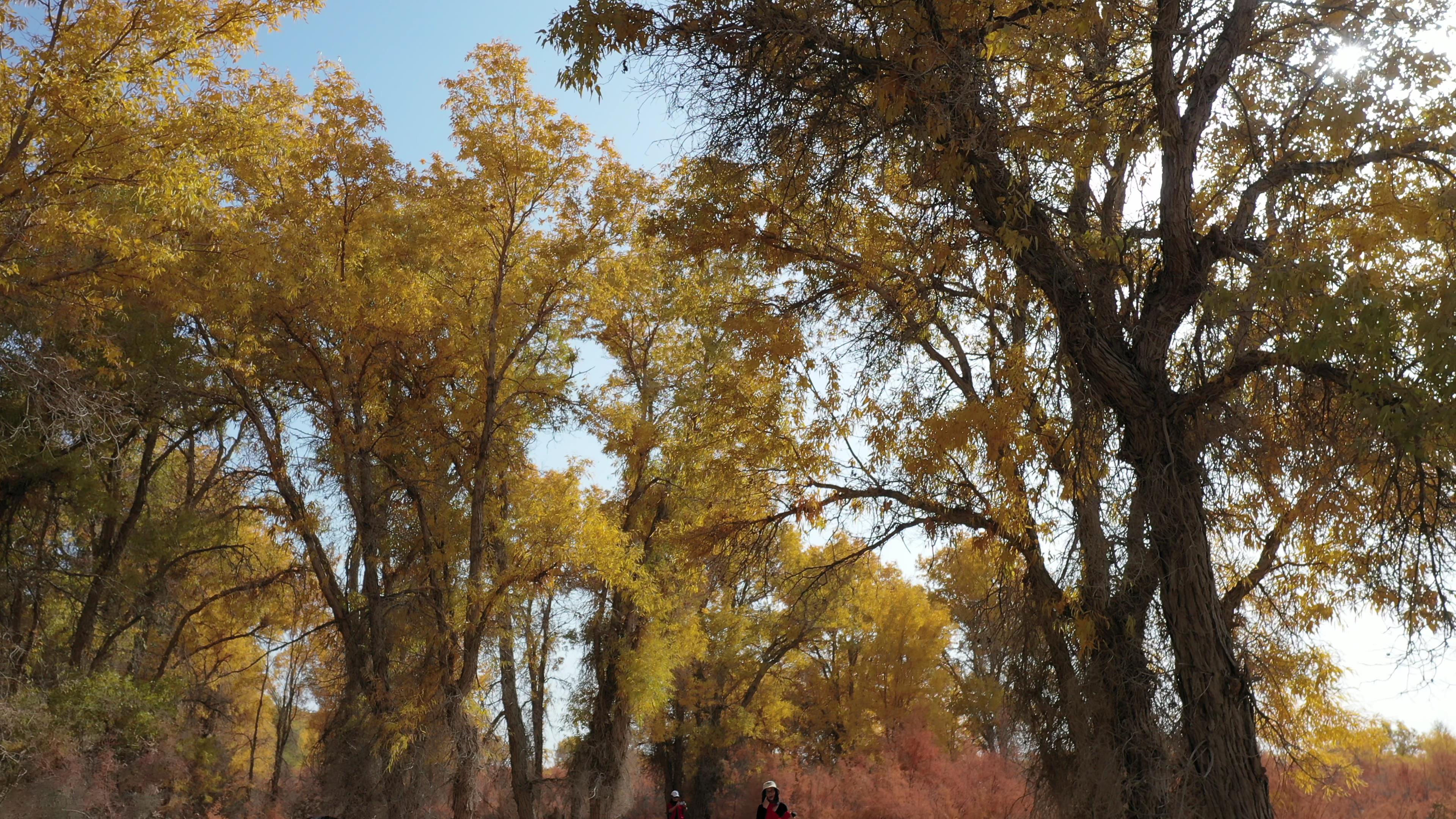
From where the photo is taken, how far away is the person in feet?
42.8

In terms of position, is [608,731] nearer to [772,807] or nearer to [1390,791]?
[772,807]

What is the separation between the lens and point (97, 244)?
11.4m

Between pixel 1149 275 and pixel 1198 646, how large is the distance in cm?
263

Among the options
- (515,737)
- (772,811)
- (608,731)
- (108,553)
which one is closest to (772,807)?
(772,811)

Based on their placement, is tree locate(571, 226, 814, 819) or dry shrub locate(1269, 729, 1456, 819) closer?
tree locate(571, 226, 814, 819)

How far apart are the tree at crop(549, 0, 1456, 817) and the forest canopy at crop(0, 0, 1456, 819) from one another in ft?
0.16

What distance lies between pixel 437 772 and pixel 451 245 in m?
7.58

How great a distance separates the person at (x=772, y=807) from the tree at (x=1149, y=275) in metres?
4.70

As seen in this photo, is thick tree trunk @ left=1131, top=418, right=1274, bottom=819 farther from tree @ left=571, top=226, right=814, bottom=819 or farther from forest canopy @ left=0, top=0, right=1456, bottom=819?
tree @ left=571, top=226, right=814, bottom=819

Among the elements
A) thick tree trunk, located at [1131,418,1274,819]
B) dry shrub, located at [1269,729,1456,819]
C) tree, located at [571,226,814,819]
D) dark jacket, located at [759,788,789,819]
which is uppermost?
tree, located at [571,226,814,819]

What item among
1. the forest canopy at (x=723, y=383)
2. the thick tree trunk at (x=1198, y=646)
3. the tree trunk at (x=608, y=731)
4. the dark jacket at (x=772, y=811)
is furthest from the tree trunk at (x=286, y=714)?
the thick tree trunk at (x=1198, y=646)

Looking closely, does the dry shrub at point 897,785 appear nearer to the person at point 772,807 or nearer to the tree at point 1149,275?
the person at point 772,807

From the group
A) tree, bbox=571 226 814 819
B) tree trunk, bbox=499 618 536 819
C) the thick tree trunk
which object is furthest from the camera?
tree trunk, bbox=499 618 536 819

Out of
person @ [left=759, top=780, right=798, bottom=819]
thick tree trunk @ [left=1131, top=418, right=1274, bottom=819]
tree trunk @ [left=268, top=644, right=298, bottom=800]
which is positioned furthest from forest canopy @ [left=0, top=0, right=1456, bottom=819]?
tree trunk @ [left=268, top=644, right=298, bottom=800]
